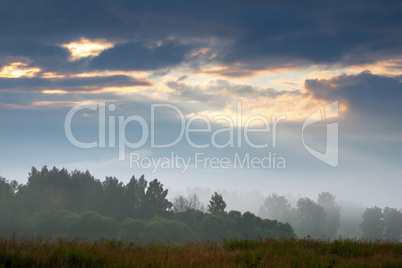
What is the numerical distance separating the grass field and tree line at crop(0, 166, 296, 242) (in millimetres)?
106969

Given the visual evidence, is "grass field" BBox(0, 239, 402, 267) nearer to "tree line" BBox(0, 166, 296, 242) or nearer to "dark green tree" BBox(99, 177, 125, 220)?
"tree line" BBox(0, 166, 296, 242)

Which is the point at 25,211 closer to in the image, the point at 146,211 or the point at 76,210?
the point at 76,210

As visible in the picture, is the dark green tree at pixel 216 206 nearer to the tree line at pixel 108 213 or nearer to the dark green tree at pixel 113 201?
the tree line at pixel 108 213

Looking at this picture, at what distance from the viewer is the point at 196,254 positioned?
13.2 metres

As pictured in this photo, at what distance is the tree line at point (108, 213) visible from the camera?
422 feet

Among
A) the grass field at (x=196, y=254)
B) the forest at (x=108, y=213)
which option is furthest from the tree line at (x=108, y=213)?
the grass field at (x=196, y=254)

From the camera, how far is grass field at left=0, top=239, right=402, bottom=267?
35.5 feet

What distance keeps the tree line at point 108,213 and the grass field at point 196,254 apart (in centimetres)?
10697

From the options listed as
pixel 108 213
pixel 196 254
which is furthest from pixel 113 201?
pixel 196 254

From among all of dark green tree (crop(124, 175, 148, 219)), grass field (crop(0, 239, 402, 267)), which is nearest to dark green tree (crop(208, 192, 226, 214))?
dark green tree (crop(124, 175, 148, 219))

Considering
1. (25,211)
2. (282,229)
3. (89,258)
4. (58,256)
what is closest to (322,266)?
(89,258)

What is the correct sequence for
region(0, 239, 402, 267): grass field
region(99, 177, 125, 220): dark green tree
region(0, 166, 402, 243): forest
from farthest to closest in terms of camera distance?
region(99, 177, 125, 220): dark green tree, region(0, 166, 402, 243): forest, region(0, 239, 402, 267): grass field

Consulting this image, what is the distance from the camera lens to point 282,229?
14050cm

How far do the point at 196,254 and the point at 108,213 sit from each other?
144094 mm
